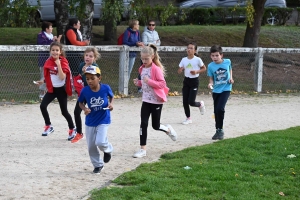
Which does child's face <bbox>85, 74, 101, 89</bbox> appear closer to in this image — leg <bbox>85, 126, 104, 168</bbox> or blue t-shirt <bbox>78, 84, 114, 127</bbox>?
blue t-shirt <bbox>78, 84, 114, 127</bbox>

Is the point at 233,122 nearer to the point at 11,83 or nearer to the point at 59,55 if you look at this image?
the point at 59,55

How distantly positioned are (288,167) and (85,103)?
2692mm

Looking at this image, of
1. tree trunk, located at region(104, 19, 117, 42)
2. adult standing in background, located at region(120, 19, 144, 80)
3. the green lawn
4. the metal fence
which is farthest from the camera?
tree trunk, located at region(104, 19, 117, 42)

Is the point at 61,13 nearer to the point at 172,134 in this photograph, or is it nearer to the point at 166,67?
the point at 166,67

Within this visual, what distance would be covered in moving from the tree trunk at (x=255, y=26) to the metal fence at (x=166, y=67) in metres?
0.91

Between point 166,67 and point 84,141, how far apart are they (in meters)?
7.05

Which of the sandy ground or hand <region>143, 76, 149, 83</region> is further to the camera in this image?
hand <region>143, 76, 149, 83</region>

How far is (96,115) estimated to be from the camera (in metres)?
7.50

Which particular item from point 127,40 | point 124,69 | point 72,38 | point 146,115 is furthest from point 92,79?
point 127,40

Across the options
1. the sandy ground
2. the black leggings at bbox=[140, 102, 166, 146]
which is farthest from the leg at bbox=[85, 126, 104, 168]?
the black leggings at bbox=[140, 102, 166, 146]

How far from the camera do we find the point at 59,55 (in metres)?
9.41

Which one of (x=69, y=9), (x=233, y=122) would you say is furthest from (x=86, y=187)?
(x=69, y=9)

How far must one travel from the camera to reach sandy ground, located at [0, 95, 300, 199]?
7027 millimetres

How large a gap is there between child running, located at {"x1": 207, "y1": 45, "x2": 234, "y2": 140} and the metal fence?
459cm
